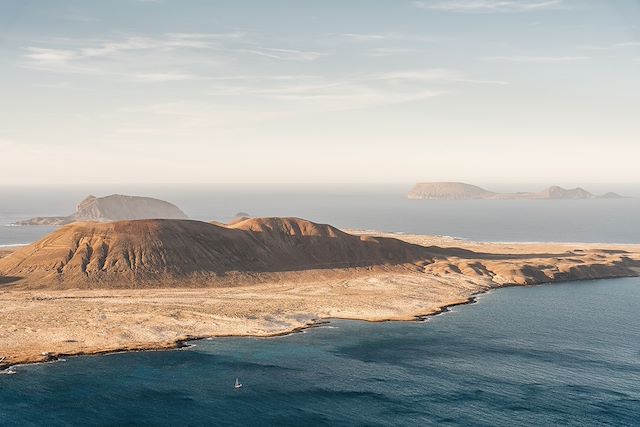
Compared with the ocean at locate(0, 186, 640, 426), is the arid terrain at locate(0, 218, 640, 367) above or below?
above

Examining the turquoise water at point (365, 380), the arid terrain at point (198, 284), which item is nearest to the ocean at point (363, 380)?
the turquoise water at point (365, 380)

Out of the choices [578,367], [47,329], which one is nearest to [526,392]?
[578,367]

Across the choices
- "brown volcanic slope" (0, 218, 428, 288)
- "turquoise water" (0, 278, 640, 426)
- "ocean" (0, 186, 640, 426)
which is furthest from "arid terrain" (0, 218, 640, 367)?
"ocean" (0, 186, 640, 426)

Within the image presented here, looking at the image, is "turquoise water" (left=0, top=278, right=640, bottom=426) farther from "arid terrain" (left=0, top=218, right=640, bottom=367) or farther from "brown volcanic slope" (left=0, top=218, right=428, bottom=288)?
"brown volcanic slope" (left=0, top=218, right=428, bottom=288)

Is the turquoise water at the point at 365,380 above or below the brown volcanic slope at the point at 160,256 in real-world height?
below

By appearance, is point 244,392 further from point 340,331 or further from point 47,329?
point 47,329

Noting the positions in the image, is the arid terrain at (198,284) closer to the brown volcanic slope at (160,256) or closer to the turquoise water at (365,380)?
the brown volcanic slope at (160,256)
